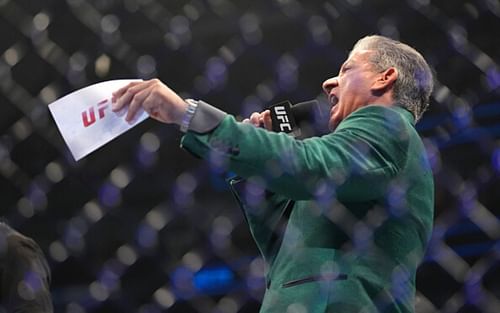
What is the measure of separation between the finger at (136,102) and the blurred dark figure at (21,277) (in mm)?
747

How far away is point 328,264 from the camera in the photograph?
3.23 feet

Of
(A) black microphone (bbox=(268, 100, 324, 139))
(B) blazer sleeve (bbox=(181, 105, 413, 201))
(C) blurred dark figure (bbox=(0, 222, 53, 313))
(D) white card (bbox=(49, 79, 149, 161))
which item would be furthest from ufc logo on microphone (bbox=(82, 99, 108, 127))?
(C) blurred dark figure (bbox=(0, 222, 53, 313))

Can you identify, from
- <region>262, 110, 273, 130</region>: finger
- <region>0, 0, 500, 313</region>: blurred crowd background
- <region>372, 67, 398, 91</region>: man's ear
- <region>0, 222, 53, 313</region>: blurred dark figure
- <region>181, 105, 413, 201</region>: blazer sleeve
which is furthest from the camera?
<region>0, 0, 500, 313</region>: blurred crowd background

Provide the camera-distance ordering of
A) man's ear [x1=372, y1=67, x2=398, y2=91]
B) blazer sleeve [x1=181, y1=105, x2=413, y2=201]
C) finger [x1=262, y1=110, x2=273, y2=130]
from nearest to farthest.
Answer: blazer sleeve [x1=181, y1=105, x2=413, y2=201]
man's ear [x1=372, y1=67, x2=398, y2=91]
finger [x1=262, y1=110, x2=273, y2=130]

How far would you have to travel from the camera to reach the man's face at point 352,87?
44.3 inches

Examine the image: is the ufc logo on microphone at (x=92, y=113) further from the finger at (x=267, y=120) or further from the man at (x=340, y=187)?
the finger at (x=267, y=120)

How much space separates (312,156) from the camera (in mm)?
907

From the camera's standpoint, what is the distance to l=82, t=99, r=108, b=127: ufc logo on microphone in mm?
934

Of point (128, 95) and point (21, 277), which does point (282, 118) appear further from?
point (21, 277)

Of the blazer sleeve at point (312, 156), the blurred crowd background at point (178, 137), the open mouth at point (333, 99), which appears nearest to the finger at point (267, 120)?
the open mouth at point (333, 99)

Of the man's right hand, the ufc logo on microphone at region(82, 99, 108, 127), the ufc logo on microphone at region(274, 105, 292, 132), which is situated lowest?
the man's right hand

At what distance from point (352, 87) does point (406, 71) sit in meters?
0.08

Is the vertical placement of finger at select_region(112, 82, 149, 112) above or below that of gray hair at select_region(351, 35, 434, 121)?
above

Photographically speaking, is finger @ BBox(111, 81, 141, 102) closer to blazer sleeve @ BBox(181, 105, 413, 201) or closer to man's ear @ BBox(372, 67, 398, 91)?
blazer sleeve @ BBox(181, 105, 413, 201)
